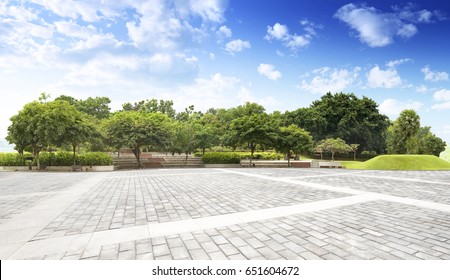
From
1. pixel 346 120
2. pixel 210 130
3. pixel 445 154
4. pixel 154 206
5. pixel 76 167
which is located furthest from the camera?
pixel 445 154

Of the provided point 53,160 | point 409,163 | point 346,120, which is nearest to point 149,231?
point 53,160

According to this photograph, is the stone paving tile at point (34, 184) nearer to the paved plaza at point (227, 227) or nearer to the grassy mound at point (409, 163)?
the paved plaza at point (227, 227)

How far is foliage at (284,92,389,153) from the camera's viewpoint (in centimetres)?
4688

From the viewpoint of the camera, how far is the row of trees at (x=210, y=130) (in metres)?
21.2

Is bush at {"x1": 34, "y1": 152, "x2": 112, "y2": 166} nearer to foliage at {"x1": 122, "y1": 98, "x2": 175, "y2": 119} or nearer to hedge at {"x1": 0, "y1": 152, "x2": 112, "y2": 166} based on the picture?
hedge at {"x1": 0, "y1": 152, "x2": 112, "y2": 166}

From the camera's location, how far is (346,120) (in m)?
46.2

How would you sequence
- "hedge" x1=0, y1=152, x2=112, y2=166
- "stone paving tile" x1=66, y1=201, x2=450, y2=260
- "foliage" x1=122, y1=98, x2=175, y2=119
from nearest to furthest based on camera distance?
1. "stone paving tile" x1=66, y1=201, x2=450, y2=260
2. "hedge" x1=0, y1=152, x2=112, y2=166
3. "foliage" x1=122, y1=98, x2=175, y2=119

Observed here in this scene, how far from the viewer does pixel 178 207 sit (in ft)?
21.4

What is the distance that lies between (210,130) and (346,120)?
91.5 feet

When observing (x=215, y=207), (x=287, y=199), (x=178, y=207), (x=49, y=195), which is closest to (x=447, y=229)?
(x=287, y=199)

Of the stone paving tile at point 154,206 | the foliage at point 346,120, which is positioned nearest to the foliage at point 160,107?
the foliage at point 346,120

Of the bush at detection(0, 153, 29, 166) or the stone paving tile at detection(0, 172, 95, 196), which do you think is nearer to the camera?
the stone paving tile at detection(0, 172, 95, 196)

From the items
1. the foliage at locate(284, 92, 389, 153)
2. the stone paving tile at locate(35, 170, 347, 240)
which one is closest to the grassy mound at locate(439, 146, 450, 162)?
the foliage at locate(284, 92, 389, 153)

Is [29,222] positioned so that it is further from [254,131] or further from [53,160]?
[254,131]
